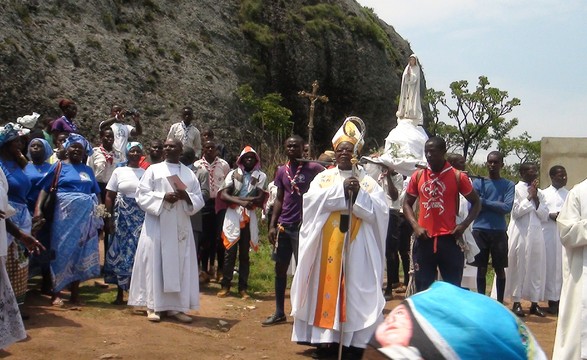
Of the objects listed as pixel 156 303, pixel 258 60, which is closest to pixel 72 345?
pixel 156 303

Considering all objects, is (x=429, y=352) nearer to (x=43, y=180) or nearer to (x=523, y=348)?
(x=523, y=348)

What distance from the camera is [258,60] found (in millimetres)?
26188

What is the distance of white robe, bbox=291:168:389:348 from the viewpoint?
24.6 ft

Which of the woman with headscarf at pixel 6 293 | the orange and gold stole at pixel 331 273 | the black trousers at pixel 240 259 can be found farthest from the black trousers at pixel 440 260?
the woman with headscarf at pixel 6 293

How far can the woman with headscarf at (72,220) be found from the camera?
29.5ft

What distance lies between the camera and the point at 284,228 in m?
8.77

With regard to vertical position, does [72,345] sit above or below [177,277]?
below

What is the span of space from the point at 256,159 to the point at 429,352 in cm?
874

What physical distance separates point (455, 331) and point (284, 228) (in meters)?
6.84

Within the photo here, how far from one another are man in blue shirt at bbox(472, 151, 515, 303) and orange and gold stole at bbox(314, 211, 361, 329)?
9.12ft

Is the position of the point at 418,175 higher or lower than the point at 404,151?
lower

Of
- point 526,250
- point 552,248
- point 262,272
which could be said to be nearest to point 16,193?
point 262,272

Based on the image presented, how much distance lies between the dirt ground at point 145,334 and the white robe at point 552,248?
34.6 inches

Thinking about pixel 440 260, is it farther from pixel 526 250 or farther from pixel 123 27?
pixel 123 27
